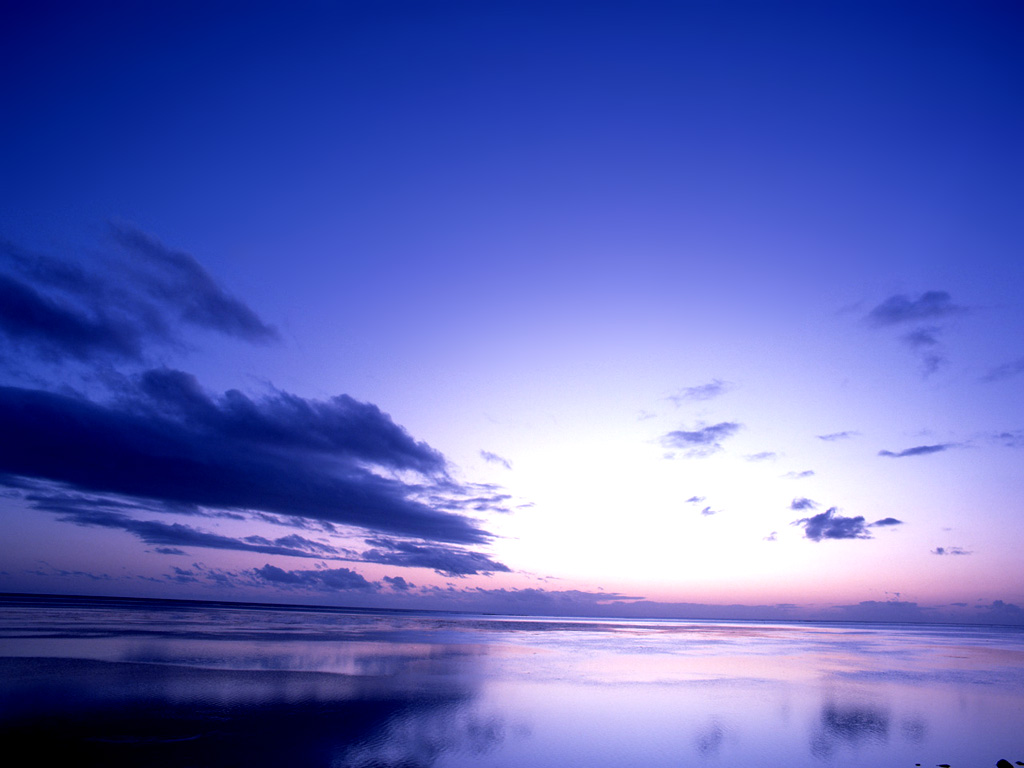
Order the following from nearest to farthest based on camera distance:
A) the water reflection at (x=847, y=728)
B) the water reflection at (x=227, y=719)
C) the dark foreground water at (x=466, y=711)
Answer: the water reflection at (x=227, y=719), the dark foreground water at (x=466, y=711), the water reflection at (x=847, y=728)

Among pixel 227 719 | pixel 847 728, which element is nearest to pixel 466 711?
pixel 227 719

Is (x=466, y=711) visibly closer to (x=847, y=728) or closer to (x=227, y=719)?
(x=227, y=719)

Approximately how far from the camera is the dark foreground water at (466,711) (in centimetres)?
1501

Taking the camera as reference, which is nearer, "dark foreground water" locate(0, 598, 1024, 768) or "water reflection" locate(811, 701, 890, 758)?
"dark foreground water" locate(0, 598, 1024, 768)

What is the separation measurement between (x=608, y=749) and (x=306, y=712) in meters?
9.57

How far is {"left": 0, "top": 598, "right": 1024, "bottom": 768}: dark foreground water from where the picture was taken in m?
15.0

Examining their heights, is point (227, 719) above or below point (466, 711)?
above

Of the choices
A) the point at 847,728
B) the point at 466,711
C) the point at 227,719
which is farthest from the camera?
the point at 466,711

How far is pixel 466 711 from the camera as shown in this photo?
66.0ft

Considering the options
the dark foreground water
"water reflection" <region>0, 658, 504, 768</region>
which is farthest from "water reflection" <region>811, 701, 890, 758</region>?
"water reflection" <region>0, 658, 504, 768</region>

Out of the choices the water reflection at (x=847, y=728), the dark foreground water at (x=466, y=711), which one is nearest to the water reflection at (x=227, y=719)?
the dark foreground water at (x=466, y=711)

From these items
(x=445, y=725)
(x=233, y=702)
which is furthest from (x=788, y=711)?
(x=233, y=702)

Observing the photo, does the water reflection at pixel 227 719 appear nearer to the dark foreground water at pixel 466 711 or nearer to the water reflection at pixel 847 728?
the dark foreground water at pixel 466 711

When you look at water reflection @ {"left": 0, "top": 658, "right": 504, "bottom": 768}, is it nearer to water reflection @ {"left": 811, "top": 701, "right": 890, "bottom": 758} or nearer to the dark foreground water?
the dark foreground water
